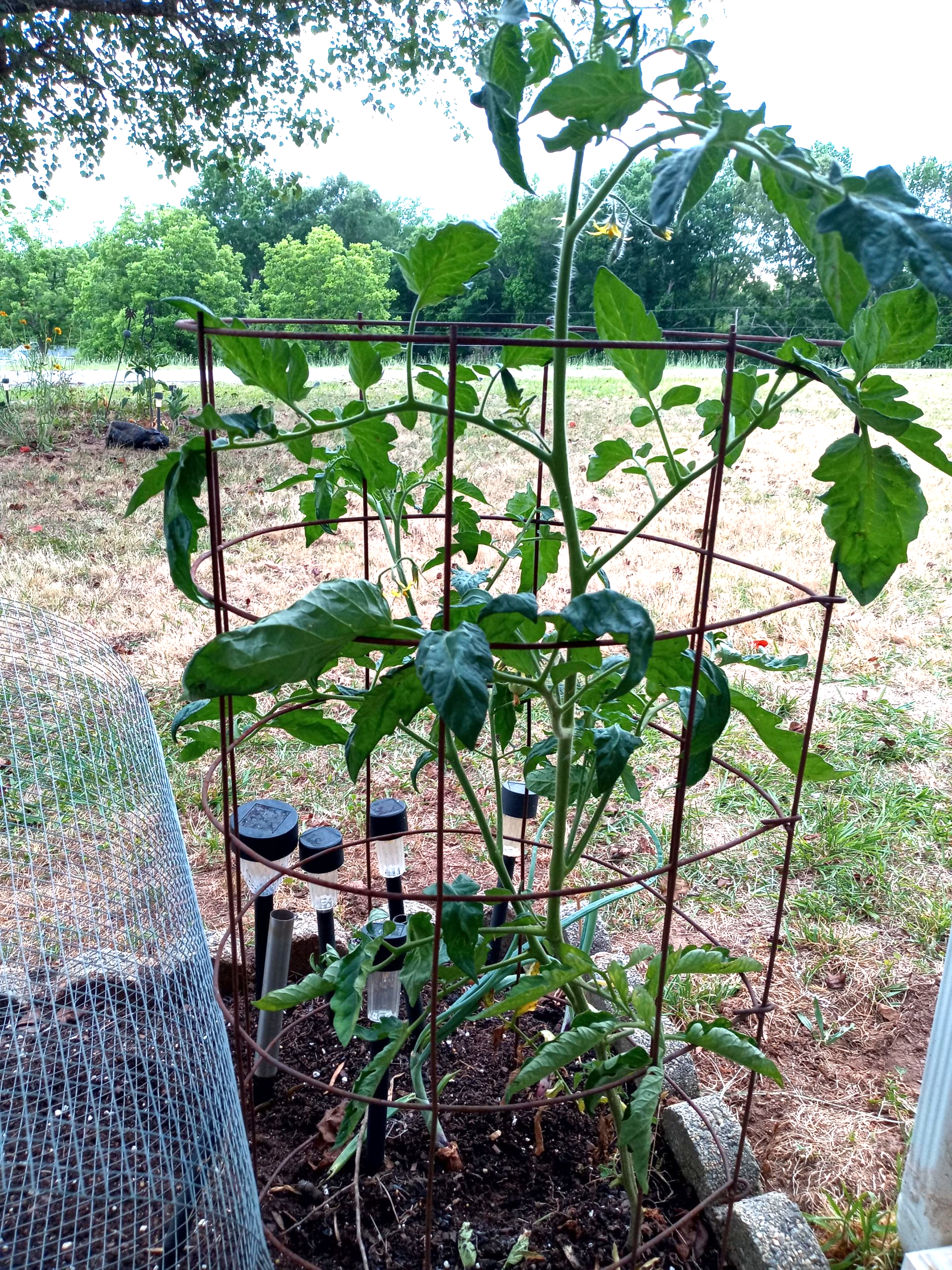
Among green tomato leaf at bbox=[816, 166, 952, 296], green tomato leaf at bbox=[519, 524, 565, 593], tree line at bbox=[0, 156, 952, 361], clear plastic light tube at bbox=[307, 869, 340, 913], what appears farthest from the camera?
tree line at bbox=[0, 156, 952, 361]

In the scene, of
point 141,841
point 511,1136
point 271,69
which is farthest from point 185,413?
point 511,1136

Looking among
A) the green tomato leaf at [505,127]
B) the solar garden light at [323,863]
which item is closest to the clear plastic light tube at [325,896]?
the solar garden light at [323,863]

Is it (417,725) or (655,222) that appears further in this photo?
(417,725)

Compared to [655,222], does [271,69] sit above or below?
above

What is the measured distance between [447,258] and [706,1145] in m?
1.08

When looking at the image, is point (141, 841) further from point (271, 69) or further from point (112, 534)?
point (271, 69)

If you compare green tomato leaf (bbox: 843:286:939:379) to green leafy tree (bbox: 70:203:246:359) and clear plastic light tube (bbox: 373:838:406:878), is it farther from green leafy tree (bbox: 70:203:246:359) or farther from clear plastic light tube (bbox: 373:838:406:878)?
green leafy tree (bbox: 70:203:246:359)

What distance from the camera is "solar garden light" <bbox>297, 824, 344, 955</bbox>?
123 centimetres

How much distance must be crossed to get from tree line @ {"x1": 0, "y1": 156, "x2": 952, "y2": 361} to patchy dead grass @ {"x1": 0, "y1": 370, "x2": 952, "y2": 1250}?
5.92ft

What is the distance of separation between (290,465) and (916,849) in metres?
3.76

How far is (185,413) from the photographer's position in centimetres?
574

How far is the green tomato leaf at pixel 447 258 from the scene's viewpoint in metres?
0.81

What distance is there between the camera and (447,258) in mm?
829

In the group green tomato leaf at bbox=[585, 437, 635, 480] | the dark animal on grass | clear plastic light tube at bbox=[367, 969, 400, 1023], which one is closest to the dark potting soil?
clear plastic light tube at bbox=[367, 969, 400, 1023]
